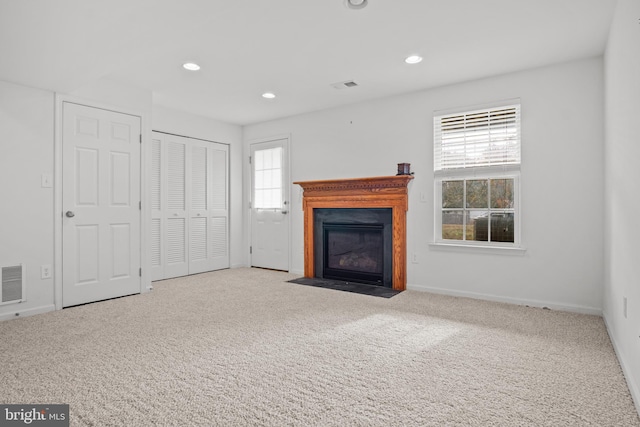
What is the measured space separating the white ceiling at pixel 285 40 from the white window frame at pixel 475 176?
0.36 m

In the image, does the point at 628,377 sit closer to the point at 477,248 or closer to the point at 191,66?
the point at 477,248

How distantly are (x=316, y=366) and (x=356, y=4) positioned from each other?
2369 mm

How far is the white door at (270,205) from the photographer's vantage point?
5.74 metres

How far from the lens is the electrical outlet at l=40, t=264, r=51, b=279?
3541 mm

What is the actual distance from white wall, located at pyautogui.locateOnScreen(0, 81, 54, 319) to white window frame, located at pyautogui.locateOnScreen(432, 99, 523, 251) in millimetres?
3957

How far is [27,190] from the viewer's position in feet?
11.3

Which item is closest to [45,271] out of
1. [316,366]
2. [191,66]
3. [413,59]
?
[191,66]

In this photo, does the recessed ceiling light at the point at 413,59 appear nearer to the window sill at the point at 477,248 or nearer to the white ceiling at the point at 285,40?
the white ceiling at the point at 285,40

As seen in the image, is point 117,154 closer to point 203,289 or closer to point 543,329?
point 203,289

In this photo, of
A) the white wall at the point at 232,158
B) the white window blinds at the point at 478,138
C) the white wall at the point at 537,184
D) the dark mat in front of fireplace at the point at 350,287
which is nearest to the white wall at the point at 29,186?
the white wall at the point at 232,158

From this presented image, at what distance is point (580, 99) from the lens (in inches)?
136

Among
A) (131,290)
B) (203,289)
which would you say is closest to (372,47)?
(203,289)

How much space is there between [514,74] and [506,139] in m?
0.65

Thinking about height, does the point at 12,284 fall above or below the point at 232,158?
below
